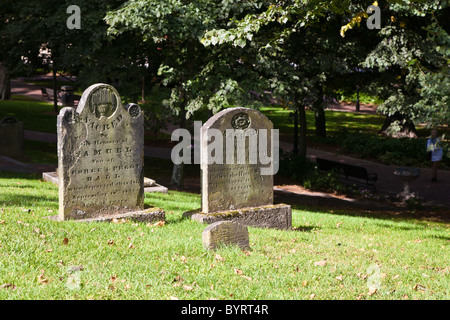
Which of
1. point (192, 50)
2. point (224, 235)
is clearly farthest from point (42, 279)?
point (192, 50)

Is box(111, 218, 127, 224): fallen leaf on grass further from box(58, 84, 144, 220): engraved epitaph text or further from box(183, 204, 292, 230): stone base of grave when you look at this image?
box(183, 204, 292, 230): stone base of grave

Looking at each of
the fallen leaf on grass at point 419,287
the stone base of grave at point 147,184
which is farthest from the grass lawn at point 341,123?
the fallen leaf on grass at point 419,287

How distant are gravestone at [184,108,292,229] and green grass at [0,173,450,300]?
0.72m

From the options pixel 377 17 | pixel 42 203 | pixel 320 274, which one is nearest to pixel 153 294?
pixel 320 274

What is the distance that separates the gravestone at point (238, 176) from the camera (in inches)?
356

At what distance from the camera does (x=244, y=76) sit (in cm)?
1389

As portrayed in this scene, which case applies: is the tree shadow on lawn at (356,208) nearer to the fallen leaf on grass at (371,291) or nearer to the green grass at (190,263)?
the green grass at (190,263)

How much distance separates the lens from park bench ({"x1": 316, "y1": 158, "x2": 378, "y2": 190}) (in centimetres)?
1683

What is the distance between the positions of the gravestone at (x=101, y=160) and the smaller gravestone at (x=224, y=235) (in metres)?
2.30

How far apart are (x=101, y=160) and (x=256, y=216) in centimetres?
276

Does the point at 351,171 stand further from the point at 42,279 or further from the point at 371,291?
the point at 42,279

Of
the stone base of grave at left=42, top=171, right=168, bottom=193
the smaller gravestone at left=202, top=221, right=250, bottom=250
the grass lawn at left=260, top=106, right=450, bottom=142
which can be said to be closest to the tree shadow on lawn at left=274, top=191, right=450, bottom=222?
the stone base of grave at left=42, top=171, right=168, bottom=193

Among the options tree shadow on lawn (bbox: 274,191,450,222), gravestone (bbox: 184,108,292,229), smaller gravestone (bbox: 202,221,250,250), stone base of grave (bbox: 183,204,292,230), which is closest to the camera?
smaller gravestone (bbox: 202,221,250,250)
